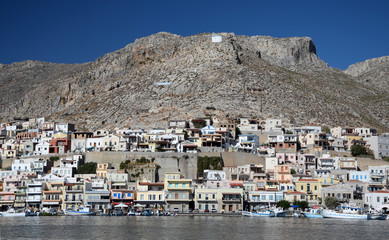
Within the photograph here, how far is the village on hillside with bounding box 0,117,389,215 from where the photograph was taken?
95.5 metres

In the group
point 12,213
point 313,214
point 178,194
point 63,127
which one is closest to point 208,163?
point 178,194

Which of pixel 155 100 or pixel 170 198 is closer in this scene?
pixel 170 198

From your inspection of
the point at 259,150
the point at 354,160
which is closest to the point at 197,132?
the point at 259,150

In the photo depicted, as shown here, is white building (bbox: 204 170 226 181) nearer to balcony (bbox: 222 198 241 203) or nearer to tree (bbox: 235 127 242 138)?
balcony (bbox: 222 198 241 203)

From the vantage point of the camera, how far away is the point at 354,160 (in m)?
112

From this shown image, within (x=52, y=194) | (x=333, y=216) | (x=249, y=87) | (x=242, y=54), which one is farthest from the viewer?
(x=242, y=54)

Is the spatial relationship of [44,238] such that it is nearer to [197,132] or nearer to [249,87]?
[197,132]

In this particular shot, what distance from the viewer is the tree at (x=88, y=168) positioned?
107812mm

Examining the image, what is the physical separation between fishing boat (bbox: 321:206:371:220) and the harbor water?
3560mm

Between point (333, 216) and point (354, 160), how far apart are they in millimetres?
24105

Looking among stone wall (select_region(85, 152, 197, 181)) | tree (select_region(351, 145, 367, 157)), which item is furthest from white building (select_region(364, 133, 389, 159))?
stone wall (select_region(85, 152, 197, 181))

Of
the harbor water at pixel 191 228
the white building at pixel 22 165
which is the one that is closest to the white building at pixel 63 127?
the white building at pixel 22 165

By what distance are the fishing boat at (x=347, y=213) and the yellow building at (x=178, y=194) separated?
2020 cm

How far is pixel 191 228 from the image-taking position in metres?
69.9
